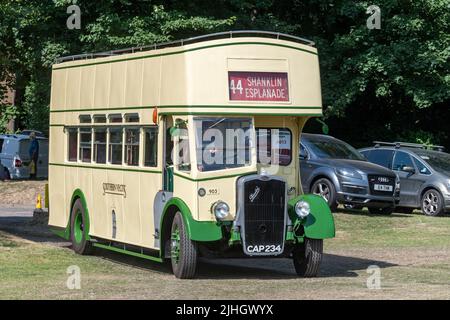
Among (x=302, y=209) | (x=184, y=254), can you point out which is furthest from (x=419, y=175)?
(x=184, y=254)

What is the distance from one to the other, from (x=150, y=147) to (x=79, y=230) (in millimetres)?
3630

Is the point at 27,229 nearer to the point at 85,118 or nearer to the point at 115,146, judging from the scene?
the point at 85,118

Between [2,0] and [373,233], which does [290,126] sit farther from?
[2,0]

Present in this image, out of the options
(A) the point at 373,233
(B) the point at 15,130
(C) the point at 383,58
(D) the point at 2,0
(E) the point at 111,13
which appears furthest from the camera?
(B) the point at 15,130

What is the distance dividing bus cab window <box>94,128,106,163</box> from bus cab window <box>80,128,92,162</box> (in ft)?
0.92

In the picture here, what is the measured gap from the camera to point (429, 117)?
40969mm

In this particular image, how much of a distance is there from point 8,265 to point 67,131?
4105 millimetres

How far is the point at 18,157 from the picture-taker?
42.8 m

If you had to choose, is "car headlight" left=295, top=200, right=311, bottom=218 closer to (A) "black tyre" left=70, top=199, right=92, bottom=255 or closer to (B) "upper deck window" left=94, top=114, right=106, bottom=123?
(B) "upper deck window" left=94, top=114, right=106, bottom=123

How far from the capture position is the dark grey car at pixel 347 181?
1067 inches

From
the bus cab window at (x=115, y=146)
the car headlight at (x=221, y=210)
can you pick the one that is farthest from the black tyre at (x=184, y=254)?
the bus cab window at (x=115, y=146)

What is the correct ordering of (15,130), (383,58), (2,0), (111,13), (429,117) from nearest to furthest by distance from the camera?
(2,0)
(111,13)
(383,58)
(429,117)
(15,130)

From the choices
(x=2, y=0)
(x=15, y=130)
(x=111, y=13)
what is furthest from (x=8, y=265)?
(x=15, y=130)

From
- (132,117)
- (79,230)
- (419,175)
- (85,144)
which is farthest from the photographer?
(419,175)
